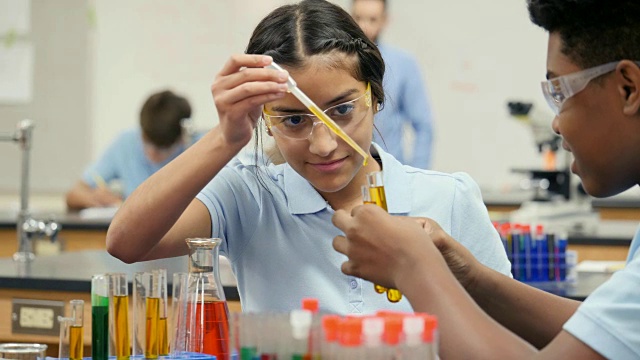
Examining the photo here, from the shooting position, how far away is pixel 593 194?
135cm

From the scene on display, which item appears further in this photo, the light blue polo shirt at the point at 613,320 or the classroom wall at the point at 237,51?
the classroom wall at the point at 237,51

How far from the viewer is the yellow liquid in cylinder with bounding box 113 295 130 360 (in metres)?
1.42

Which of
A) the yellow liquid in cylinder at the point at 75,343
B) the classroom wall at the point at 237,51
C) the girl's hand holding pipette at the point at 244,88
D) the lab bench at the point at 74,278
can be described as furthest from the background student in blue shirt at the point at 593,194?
the classroom wall at the point at 237,51

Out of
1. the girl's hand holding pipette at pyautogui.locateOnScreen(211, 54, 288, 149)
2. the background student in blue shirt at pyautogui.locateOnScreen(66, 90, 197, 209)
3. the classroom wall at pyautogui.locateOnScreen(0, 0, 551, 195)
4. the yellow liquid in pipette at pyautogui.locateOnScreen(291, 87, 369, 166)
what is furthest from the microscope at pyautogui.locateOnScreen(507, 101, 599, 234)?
the girl's hand holding pipette at pyautogui.locateOnScreen(211, 54, 288, 149)

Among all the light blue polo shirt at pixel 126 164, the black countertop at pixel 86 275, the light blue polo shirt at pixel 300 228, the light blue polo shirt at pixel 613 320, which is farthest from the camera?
the light blue polo shirt at pixel 126 164

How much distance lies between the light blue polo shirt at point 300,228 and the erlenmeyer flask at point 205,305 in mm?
240

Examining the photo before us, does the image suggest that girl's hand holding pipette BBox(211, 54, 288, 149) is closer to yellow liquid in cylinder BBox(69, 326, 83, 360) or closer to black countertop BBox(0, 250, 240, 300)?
yellow liquid in cylinder BBox(69, 326, 83, 360)

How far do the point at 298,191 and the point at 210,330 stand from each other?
1.33ft

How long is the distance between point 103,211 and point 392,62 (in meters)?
1.50

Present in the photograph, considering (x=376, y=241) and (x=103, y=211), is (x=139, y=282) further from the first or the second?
(x=103, y=211)

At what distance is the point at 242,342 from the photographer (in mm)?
1118

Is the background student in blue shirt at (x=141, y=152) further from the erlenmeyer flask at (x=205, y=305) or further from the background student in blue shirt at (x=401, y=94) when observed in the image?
the erlenmeyer flask at (x=205, y=305)

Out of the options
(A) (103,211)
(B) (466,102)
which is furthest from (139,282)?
(B) (466,102)

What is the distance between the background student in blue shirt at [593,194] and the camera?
3.94ft
